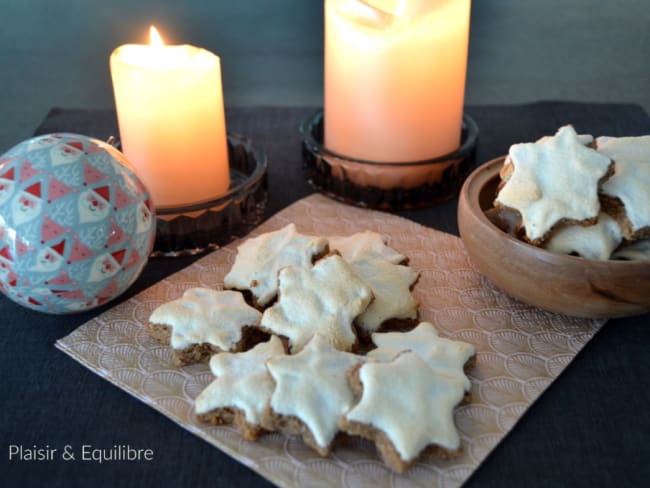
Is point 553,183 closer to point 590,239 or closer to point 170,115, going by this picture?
point 590,239

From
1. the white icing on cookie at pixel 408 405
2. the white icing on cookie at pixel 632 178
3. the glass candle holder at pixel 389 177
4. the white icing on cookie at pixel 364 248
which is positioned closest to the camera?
the white icing on cookie at pixel 408 405

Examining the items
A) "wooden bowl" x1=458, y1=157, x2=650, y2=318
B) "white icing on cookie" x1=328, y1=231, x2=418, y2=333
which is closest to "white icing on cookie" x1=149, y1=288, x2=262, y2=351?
"white icing on cookie" x1=328, y1=231, x2=418, y2=333

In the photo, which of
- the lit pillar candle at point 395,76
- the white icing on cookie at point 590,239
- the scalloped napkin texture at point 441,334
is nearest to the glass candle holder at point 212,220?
the scalloped napkin texture at point 441,334

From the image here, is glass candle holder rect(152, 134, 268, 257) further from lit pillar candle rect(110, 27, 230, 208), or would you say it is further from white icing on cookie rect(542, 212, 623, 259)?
white icing on cookie rect(542, 212, 623, 259)

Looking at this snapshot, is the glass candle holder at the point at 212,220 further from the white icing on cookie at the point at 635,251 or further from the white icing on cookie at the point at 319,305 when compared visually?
the white icing on cookie at the point at 635,251

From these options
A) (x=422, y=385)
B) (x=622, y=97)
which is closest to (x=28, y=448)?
(x=422, y=385)

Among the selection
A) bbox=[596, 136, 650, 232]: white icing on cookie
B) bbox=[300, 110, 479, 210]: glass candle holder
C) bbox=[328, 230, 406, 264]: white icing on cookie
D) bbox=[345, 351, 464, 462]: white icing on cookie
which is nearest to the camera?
bbox=[345, 351, 464, 462]: white icing on cookie
